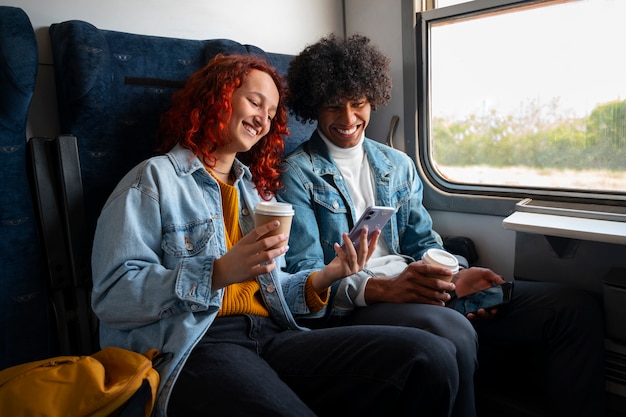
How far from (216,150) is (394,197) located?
800mm

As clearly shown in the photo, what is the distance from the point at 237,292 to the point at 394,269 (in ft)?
2.24

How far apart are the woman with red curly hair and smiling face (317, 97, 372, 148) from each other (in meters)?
0.47

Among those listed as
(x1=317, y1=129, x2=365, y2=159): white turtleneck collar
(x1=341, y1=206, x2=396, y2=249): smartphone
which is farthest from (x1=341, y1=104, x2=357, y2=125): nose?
(x1=341, y1=206, x2=396, y2=249): smartphone

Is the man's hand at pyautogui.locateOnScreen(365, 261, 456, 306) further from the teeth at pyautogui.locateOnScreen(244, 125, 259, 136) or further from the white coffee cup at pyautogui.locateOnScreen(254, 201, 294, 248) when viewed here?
the teeth at pyautogui.locateOnScreen(244, 125, 259, 136)

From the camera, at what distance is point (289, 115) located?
226 centimetres

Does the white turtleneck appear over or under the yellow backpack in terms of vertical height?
over

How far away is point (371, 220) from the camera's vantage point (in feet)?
4.95

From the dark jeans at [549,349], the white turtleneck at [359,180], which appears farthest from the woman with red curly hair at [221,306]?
the dark jeans at [549,349]

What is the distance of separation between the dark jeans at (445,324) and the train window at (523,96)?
0.94 metres

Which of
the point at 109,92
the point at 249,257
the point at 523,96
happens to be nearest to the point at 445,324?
the point at 249,257

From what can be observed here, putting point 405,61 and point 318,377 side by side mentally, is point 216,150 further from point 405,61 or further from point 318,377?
point 405,61

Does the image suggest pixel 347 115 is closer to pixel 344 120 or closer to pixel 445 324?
pixel 344 120

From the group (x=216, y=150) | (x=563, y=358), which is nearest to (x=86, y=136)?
(x=216, y=150)

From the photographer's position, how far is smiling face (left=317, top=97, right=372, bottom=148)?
1.99 metres
